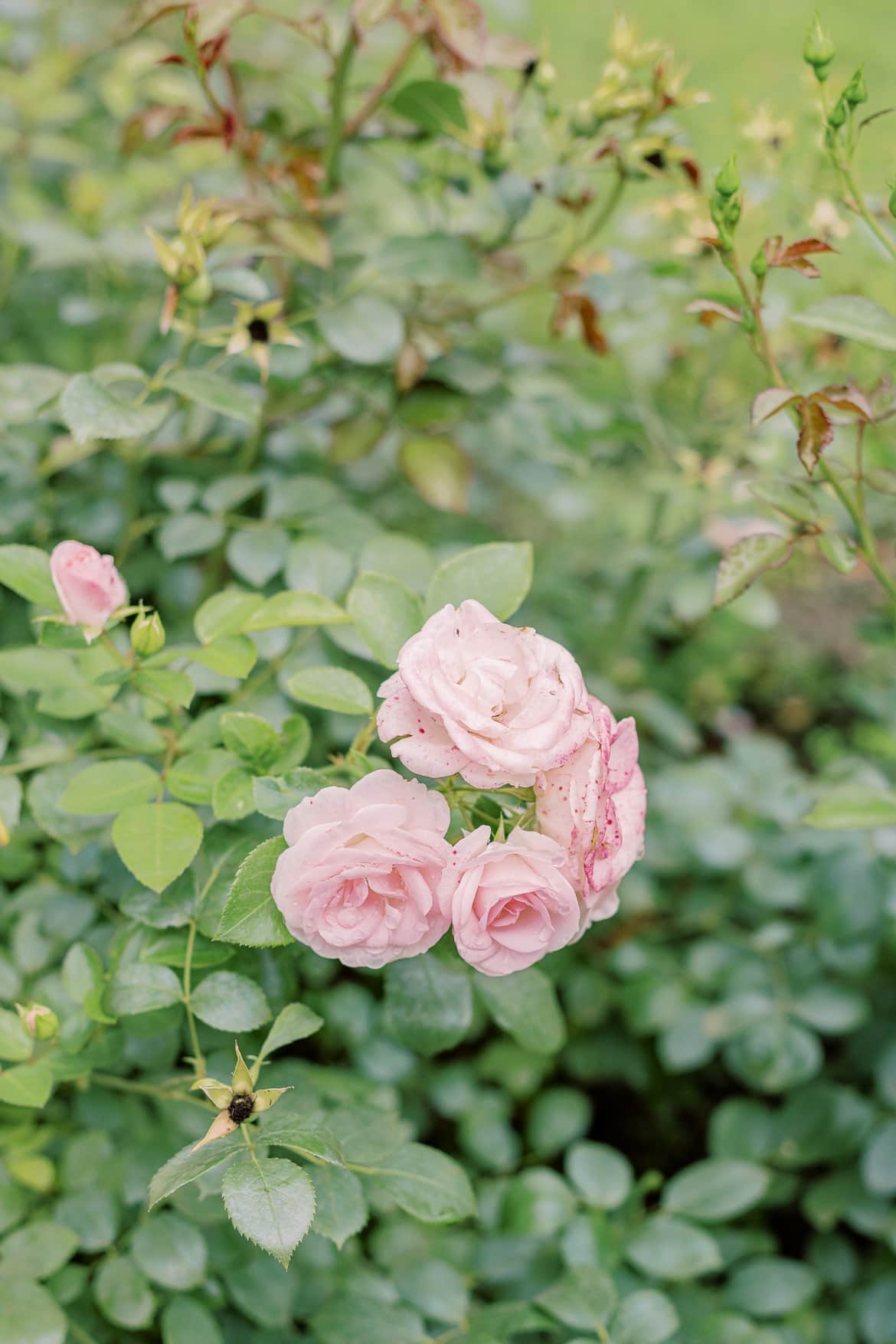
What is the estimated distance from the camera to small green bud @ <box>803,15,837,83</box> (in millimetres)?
839

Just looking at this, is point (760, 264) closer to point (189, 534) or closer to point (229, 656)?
point (229, 656)

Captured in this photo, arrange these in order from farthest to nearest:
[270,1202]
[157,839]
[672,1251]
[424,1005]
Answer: [672,1251] < [424,1005] < [157,839] < [270,1202]

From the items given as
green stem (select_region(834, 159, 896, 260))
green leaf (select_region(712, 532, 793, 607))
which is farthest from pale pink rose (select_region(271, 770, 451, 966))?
green stem (select_region(834, 159, 896, 260))

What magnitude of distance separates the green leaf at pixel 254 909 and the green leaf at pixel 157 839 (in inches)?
2.8

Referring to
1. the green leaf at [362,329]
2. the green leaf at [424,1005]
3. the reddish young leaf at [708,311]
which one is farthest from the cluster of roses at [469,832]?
the green leaf at [362,329]

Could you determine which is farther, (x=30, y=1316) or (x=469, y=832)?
(x=30, y=1316)

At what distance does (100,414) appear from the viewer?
2.92ft

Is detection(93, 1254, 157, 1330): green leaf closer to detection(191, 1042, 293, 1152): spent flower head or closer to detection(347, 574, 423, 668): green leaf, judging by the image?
detection(191, 1042, 293, 1152): spent flower head

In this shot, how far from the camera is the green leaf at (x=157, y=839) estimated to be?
2.43ft

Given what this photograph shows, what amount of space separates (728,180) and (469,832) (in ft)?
1.66

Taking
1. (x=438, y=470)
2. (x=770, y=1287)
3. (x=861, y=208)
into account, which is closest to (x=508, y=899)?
(x=861, y=208)

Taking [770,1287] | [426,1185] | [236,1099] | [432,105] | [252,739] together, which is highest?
[432,105]

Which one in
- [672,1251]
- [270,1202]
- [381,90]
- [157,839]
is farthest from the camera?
[381,90]

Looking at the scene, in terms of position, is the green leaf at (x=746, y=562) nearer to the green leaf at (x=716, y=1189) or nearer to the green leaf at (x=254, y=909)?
the green leaf at (x=254, y=909)
